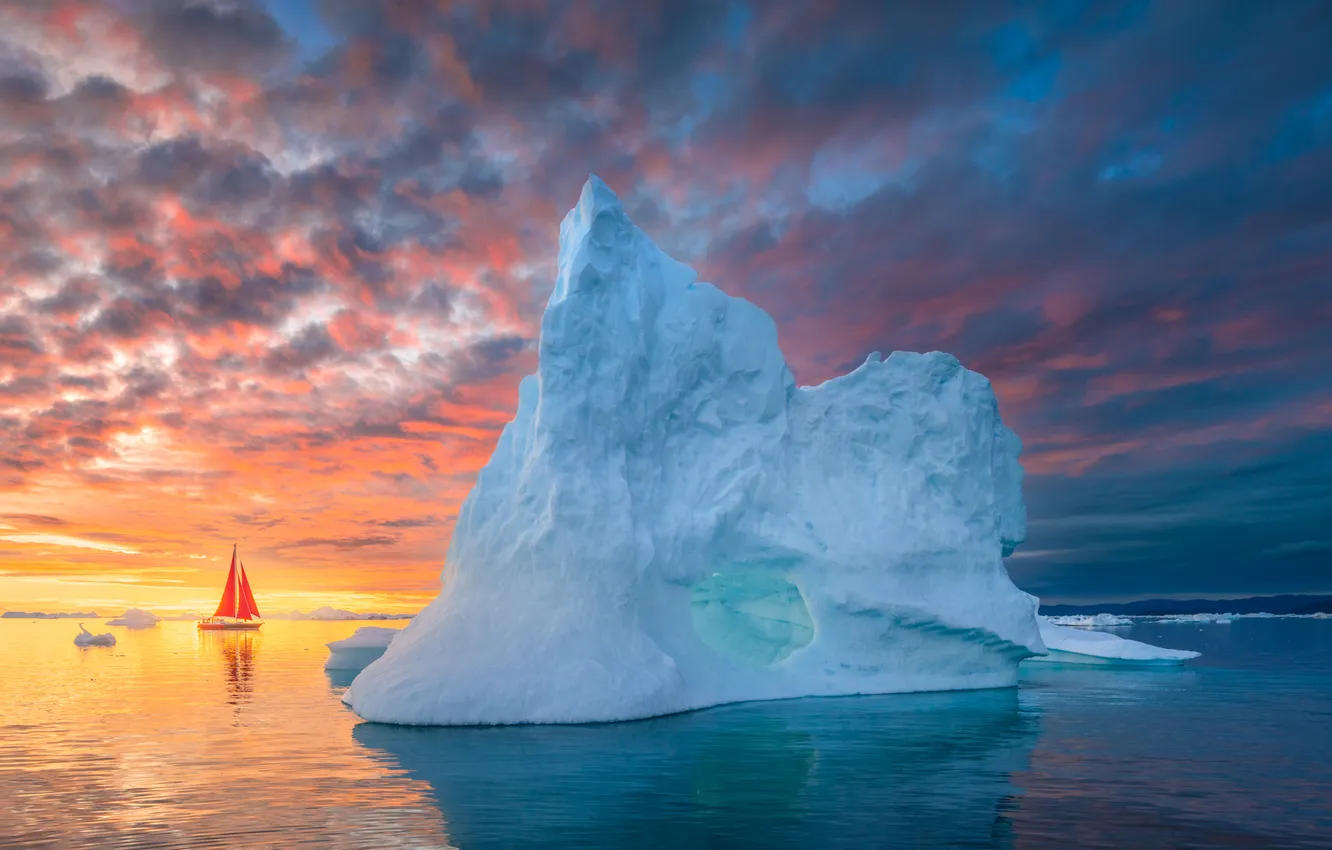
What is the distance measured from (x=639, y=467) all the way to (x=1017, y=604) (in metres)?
12.6

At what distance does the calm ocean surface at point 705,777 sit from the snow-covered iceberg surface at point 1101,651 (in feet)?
49.4

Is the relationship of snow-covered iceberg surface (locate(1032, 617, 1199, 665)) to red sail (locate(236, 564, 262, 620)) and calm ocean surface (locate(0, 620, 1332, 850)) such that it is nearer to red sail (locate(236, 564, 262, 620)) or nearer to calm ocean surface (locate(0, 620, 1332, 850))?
calm ocean surface (locate(0, 620, 1332, 850))

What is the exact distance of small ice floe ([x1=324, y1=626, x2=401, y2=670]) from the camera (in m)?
38.8

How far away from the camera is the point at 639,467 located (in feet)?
78.4

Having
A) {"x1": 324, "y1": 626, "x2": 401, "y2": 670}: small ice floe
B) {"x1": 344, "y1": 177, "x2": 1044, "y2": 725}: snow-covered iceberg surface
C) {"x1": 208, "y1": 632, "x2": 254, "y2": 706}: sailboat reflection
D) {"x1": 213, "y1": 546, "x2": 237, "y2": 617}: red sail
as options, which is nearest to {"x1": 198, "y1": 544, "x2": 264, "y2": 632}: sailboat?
{"x1": 213, "y1": 546, "x2": 237, "y2": 617}: red sail

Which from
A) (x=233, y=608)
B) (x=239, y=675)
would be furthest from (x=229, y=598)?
(x=239, y=675)

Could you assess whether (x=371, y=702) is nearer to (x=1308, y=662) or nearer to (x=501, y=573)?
(x=501, y=573)

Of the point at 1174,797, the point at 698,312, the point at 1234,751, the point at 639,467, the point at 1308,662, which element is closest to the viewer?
the point at 1174,797

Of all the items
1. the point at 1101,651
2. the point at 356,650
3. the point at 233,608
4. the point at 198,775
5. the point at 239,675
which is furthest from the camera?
the point at 233,608

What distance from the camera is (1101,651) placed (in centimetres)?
4075

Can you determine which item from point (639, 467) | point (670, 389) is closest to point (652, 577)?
point (639, 467)

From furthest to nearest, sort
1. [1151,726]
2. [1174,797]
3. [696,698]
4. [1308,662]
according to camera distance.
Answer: [1308,662], [696,698], [1151,726], [1174,797]

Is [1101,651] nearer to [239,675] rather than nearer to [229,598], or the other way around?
[239,675]

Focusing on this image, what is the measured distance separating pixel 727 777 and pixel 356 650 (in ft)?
95.9
